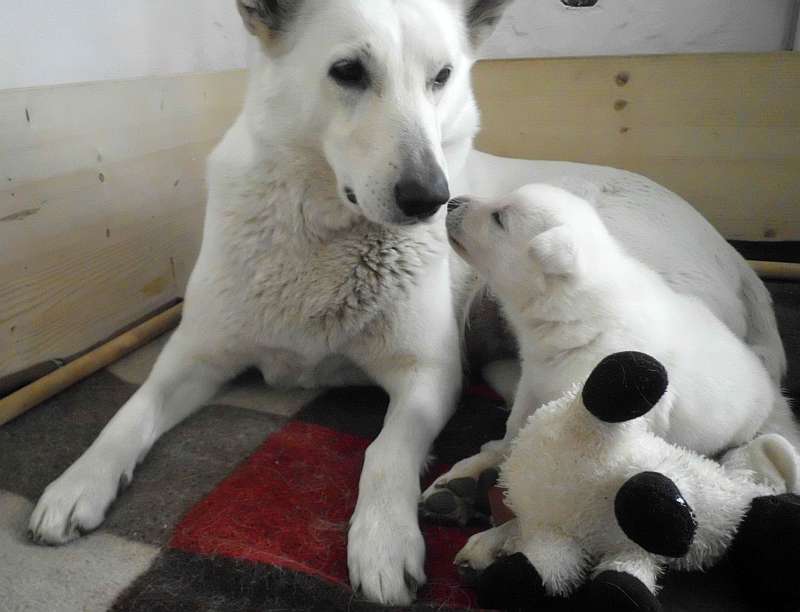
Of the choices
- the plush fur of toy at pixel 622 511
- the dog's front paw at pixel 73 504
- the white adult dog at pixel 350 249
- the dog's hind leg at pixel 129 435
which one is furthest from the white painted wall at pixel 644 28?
the dog's front paw at pixel 73 504

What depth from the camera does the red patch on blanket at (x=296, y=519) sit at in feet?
3.34

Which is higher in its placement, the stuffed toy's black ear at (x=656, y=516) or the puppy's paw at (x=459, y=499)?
the stuffed toy's black ear at (x=656, y=516)

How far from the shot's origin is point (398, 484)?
1138 millimetres

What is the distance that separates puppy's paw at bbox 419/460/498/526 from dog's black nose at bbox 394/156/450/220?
468 mm

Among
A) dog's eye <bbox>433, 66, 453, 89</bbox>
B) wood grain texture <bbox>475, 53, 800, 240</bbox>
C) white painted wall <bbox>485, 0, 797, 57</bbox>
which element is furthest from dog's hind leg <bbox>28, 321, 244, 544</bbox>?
white painted wall <bbox>485, 0, 797, 57</bbox>

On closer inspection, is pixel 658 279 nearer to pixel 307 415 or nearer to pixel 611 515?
pixel 611 515

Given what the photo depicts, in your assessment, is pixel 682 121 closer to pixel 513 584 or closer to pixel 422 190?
pixel 422 190

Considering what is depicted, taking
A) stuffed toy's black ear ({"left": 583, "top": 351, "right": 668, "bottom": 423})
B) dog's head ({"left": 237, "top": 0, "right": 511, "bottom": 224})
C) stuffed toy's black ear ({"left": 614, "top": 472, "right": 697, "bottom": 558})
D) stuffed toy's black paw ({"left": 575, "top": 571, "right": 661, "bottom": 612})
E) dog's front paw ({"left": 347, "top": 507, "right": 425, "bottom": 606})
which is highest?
dog's head ({"left": 237, "top": 0, "right": 511, "bottom": 224})

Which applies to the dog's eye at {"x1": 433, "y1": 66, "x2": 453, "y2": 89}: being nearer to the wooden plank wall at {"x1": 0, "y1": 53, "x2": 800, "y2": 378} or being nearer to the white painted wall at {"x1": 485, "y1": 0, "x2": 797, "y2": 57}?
the wooden plank wall at {"x1": 0, "y1": 53, "x2": 800, "y2": 378}

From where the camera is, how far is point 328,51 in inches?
49.8

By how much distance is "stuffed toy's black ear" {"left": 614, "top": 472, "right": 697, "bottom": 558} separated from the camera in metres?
0.77

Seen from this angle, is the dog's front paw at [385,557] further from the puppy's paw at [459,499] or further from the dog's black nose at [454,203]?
the dog's black nose at [454,203]

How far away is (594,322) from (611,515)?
0.32 metres

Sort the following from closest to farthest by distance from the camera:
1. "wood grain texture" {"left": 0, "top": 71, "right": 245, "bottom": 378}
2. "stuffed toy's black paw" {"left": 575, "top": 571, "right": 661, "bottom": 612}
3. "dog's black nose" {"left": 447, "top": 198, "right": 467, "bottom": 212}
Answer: "stuffed toy's black paw" {"left": 575, "top": 571, "right": 661, "bottom": 612} → "dog's black nose" {"left": 447, "top": 198, "right": 467, "bottom": 212} → "wood grain texture" {"left": 0, "top": 71, "right": 245, "bottom": 378}
